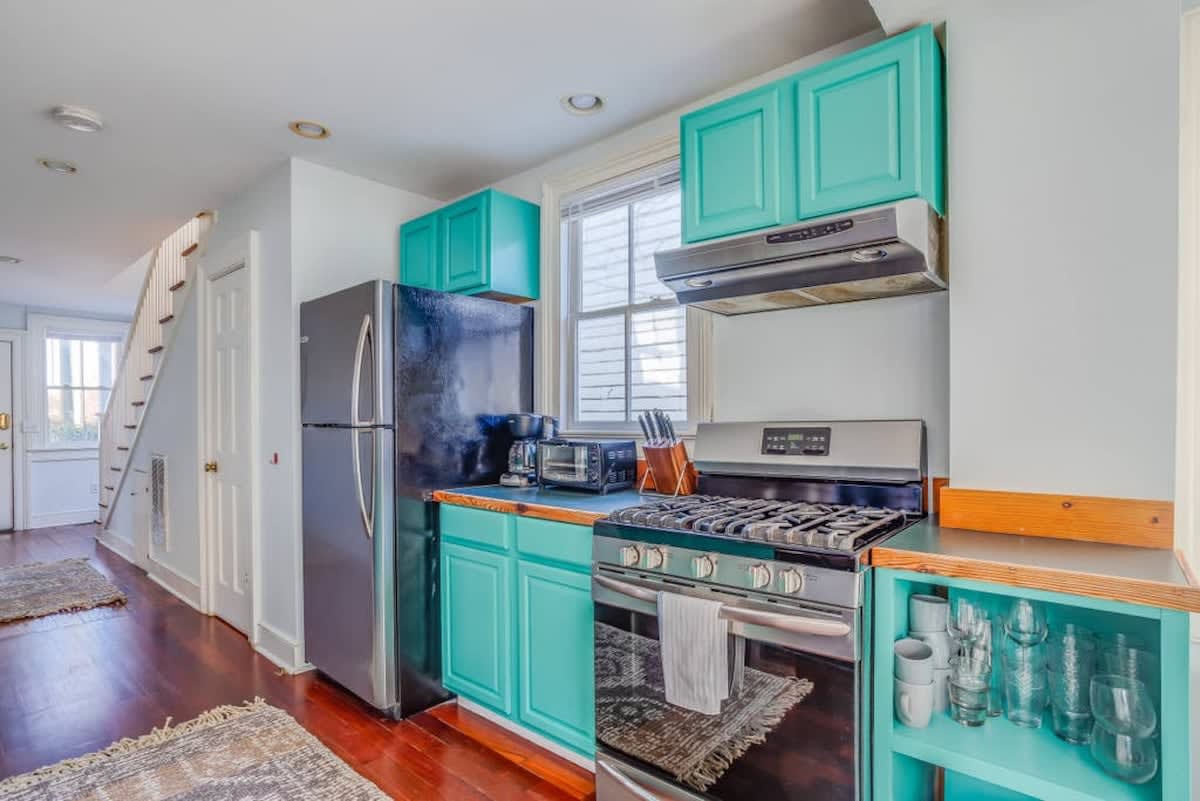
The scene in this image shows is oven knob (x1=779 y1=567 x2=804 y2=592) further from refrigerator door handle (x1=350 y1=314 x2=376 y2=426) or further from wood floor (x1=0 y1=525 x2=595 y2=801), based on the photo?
refrigerator door handle (x1=350 y1=314 x2=376 y2=426)

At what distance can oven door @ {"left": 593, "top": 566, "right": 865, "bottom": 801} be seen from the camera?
4.65 ft

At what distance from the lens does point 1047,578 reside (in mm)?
1234

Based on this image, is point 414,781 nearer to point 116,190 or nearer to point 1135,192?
point 1135,192

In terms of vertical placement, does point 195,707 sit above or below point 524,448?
below

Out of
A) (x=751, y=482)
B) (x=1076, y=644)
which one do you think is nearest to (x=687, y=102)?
(x=751, y=482)

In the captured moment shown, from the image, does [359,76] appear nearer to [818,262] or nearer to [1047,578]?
[818,262]

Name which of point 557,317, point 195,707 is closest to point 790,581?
point 557,317

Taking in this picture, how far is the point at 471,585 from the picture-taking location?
8.05 feet

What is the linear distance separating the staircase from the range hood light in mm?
3829

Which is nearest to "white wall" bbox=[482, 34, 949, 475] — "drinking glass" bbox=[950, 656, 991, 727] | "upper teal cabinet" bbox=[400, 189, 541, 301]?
"drinking glass" bbox=[950, 656, 991, 727]

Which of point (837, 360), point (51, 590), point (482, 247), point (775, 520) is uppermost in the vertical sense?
point (482, 247)

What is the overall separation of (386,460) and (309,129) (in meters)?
1.49

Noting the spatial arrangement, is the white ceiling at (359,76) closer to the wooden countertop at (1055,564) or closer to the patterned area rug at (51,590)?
the wooden countertop at (1055,564)

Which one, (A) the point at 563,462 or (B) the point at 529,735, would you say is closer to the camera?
(B) the point at 529,735
